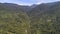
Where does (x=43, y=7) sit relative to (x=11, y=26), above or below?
above

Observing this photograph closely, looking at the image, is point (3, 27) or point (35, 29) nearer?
point (3, 27)

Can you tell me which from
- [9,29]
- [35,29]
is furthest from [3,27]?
[35,29]

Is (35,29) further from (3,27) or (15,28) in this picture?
(3,27)

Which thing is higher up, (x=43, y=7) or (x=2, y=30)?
(x=43, y=7)

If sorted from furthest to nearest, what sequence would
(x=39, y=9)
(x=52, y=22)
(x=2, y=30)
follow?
(x=39, y=9)
(x=52, y=22)
(x=2, y=30)

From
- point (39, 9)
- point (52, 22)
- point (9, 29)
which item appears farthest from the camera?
point (39, 9)

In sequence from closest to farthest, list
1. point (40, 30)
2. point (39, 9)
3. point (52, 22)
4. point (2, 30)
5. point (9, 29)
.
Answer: point (2, 30), point (9, 29), point (40, 30), point (52, 22), point (39, 9)

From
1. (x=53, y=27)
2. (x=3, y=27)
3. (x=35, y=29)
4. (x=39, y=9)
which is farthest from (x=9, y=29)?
(x=39, y=9)

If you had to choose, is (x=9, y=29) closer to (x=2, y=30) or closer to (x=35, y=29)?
(x=2, y=30)

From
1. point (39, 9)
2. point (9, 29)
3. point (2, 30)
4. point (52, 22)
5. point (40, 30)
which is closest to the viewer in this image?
point (2, 30)
